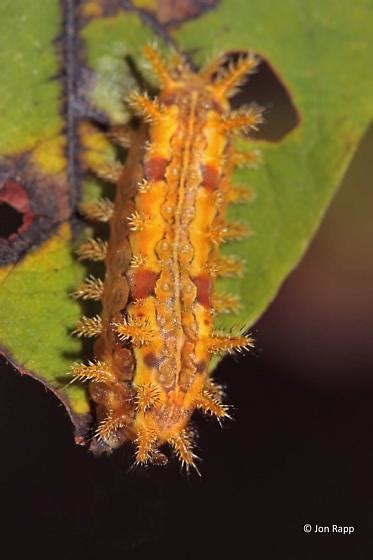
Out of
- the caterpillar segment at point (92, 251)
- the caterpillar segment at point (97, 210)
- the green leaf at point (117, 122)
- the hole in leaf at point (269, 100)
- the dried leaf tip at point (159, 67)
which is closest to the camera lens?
the green leaf at point (117, 122)

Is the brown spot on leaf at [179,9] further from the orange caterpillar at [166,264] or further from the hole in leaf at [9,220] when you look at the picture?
the hole in leaf at [9,220]

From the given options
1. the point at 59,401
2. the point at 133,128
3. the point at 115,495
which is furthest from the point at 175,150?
the point at 115,495

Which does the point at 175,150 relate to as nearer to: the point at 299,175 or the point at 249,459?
the point at 299,175

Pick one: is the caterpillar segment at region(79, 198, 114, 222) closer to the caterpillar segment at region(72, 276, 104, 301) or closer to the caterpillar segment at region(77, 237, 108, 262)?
the caterpillar segment at region(77, 237, 108, 262)

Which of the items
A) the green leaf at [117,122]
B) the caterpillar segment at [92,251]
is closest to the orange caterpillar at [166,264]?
the caterpillar segment at [92,251]

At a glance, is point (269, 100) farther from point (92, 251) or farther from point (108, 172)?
point (92, 251)

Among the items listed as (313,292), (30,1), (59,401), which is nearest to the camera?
(59,401)

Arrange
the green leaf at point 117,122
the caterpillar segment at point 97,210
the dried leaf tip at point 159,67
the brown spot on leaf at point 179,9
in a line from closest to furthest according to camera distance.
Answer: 1. the green leaf at point 117,122
2. the caterpillar segment at point 97,210
3. the dried leaf tip at point 159,67
4. the brown spot on leaf at point 179,9

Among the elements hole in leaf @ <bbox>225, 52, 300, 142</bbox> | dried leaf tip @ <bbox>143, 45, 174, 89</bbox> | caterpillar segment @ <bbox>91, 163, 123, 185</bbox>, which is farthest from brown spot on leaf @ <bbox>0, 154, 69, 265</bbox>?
hole in leaf @ <bbox>225, 52, 300, 142</bbox>
